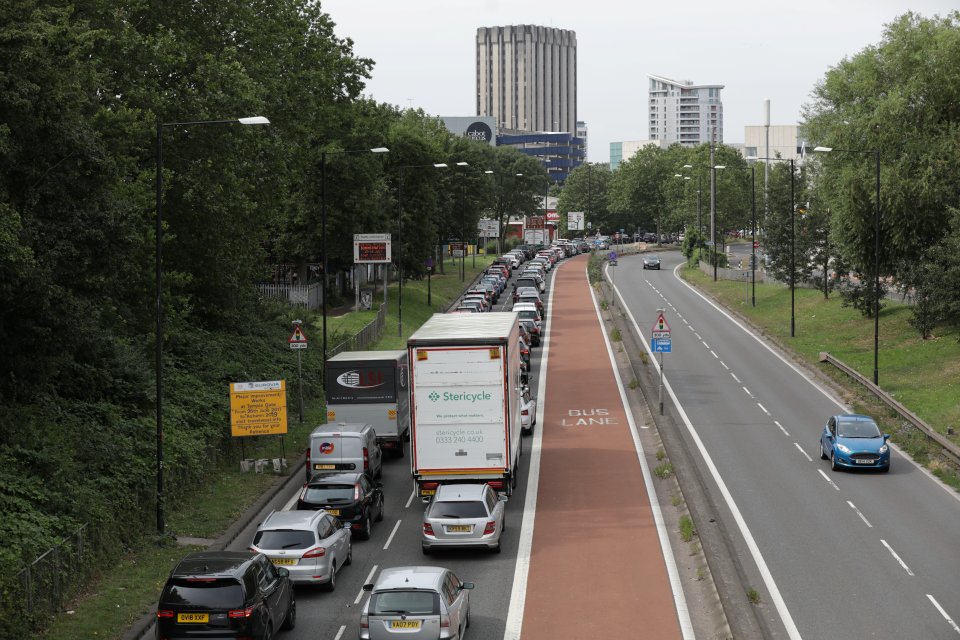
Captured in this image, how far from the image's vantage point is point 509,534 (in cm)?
2700

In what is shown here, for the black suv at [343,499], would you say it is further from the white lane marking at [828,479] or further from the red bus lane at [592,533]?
the white lane marking at [828,479]

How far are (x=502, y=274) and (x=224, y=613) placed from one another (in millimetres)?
79963

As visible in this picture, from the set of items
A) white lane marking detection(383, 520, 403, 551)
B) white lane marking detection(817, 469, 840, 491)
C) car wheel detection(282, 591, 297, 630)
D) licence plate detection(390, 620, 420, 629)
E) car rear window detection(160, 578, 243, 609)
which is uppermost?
car rear window detection(160, 578, 243, 609)

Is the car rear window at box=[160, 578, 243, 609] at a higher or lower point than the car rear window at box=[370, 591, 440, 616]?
higher

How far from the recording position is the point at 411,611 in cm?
Result: 1800

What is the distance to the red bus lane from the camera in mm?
20656

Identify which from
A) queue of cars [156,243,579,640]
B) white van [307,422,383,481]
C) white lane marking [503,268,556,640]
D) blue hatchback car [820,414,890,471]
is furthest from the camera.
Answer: blue hatchback car [820,414,890,471]

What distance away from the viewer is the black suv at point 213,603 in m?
17.8

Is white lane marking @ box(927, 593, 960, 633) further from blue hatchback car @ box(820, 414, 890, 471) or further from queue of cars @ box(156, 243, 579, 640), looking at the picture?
blue hatchback car @ box(820, 414, 890, 471)

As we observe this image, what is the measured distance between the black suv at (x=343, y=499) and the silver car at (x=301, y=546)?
2.80 metres

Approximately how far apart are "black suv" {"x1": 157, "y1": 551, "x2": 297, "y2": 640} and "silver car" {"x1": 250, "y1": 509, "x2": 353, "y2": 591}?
3.23m

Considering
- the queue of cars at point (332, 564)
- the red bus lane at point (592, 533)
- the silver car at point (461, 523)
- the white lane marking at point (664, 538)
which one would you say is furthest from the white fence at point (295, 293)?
the silver car at point (461, 523)

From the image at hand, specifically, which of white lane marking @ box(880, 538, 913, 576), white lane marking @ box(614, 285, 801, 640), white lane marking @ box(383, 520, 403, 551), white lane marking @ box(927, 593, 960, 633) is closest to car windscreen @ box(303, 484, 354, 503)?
white lane marking @ box(383, 520, 403, 551)

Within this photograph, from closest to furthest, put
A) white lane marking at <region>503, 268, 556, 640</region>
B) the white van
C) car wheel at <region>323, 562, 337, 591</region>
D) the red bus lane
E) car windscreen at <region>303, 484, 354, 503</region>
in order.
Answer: white lane marking at <region>503, 268, 556, 640</region>
the red bus lane
car wheel at <region>323, 562, 337, 591</region>
car windscreen at <region>303, 484, 354, 503</region>
the white van
